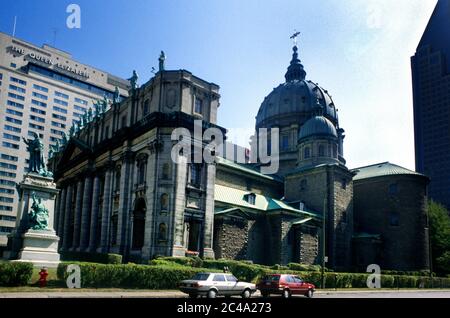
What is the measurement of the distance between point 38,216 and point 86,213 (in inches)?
810

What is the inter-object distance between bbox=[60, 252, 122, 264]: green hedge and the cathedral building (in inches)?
97.4

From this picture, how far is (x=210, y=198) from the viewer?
155ft

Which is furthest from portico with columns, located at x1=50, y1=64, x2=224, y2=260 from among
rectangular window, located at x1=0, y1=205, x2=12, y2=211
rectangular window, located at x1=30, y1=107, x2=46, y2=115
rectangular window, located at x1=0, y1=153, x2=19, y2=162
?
rectangular window, located at x1=30, y1=107, x2=46, y2=115

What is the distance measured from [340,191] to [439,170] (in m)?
93.4

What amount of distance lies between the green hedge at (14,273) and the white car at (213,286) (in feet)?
31.2

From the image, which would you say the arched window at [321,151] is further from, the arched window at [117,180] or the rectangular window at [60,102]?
the rectangular window at [60,102]

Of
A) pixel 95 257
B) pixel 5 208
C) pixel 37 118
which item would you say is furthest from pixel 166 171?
pixel 37 118

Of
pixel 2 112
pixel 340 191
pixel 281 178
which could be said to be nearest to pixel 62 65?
pixel 2 112

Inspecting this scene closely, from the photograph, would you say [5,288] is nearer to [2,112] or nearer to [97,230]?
[97,230]

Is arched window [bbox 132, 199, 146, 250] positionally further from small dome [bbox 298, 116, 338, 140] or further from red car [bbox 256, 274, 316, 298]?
small dome [bbox 298, 116, 338, 140]

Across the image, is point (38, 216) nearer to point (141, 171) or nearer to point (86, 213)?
point (141, 171)

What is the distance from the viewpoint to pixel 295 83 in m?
86.2

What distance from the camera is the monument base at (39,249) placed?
119ft

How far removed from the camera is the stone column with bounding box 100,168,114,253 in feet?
171
